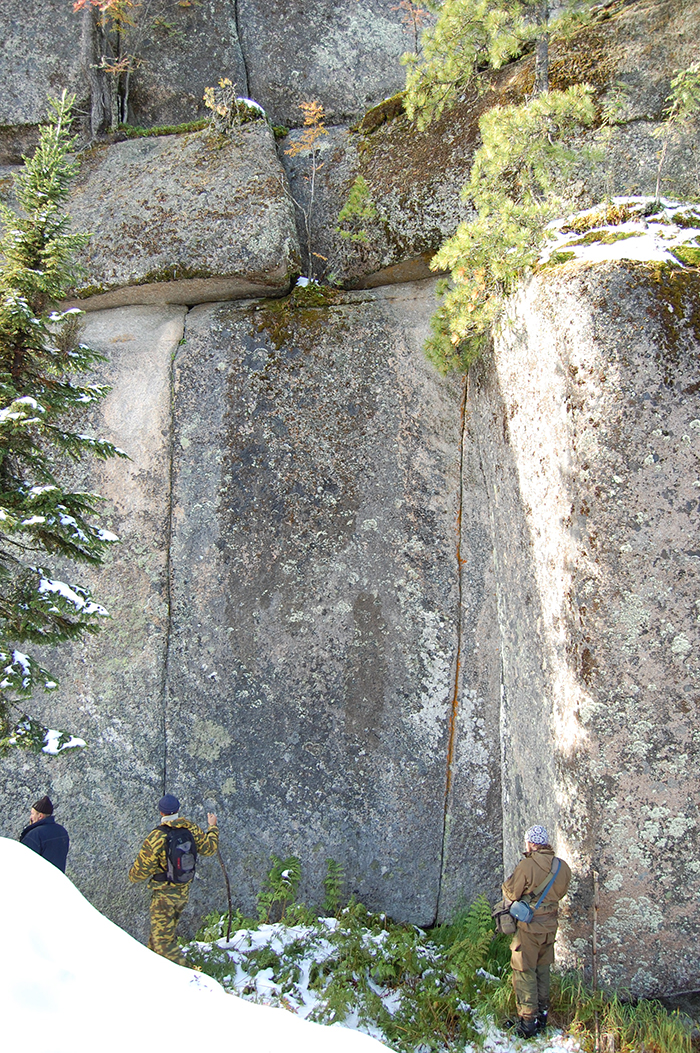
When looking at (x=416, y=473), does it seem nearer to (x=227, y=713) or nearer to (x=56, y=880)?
(x=227, y=713)

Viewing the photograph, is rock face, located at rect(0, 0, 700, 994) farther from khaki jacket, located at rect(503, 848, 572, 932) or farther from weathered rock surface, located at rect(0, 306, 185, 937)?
khaki jacket, located at rect(503, 848, 572, 932)

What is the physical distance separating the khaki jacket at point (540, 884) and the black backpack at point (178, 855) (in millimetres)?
2529

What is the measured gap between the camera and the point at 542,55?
21.0 ft

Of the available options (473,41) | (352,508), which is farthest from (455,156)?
(352,508)

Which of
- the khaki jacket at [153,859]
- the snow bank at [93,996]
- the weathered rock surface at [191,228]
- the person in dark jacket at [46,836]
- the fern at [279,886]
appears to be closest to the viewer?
the snow bank at [93,996]

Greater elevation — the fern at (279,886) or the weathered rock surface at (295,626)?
the weathered rock surface at (295,626)

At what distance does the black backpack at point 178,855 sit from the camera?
5574 millimetres

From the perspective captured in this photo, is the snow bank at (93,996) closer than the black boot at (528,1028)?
Yes

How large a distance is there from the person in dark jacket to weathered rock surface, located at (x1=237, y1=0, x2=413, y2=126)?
8.16 meters

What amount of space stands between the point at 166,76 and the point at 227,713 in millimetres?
7883

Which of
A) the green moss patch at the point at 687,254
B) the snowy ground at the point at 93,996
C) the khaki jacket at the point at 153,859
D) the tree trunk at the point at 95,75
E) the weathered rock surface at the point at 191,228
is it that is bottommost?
the khaki jacket at the point at 153,859

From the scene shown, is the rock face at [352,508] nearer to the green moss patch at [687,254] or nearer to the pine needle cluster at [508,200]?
the green moss patch at [687,254]

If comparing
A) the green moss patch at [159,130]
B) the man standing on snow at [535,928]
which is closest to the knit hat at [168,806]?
the man standing on snow at [535,928]

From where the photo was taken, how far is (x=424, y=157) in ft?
24.0
